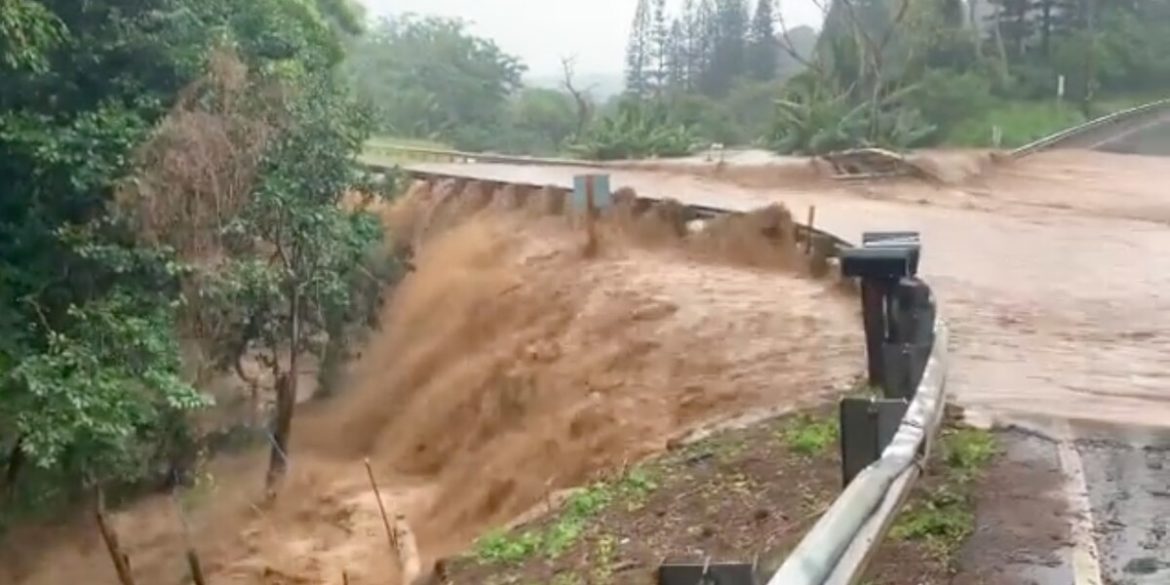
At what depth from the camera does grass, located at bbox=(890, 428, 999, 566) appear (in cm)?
525

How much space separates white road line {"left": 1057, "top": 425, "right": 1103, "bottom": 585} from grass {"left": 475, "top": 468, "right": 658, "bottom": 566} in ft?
7.00

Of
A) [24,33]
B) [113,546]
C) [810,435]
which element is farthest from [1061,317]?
[113,546]

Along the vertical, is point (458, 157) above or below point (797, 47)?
below

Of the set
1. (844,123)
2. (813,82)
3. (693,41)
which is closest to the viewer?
(844,123)

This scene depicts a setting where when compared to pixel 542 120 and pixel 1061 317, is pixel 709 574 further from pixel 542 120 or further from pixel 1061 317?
pixel 542 120

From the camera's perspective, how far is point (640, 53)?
55.9 m

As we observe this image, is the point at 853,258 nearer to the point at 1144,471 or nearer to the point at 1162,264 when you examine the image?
the point at 1144,471

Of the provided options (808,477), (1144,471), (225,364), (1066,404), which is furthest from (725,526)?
(225,364)

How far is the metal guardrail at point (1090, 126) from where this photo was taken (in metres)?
35.4

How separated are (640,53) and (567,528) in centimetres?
4975

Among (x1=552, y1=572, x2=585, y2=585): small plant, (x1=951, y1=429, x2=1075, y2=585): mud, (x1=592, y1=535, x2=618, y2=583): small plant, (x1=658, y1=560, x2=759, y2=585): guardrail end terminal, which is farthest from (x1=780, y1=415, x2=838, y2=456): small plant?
(x1=658, y1=560, x2=759, y2=585): guardrail end terminal

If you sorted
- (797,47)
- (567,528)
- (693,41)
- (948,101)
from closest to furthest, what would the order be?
1. (567,528)
2. (948,101)
3. (693,41)
4. (797,47)

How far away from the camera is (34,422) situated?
1167cm

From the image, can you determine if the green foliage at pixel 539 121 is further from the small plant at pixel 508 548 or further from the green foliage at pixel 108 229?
the small plant at pixel 508 548
